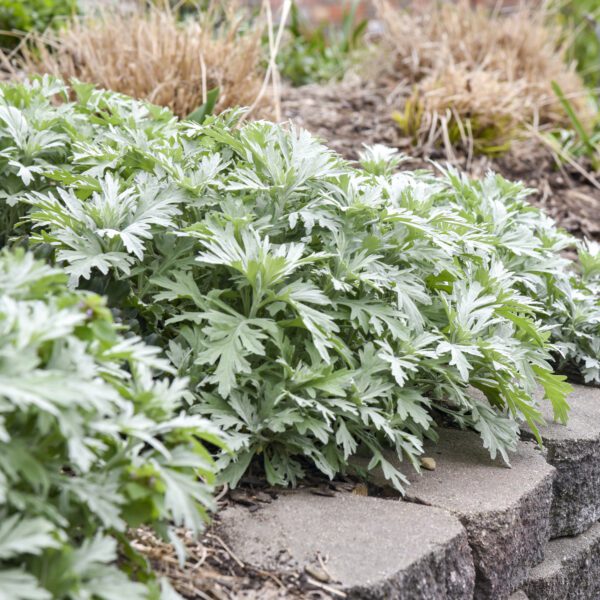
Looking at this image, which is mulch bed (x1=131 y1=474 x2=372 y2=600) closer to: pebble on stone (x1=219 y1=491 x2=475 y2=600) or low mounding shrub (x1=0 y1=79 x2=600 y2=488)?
pebble on stone (x1=219 y1=491 x2=475 y2=600)

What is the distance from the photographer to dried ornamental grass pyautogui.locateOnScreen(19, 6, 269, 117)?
14.1 feet

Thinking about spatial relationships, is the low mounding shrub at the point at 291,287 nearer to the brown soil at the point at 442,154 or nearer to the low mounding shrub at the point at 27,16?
the brown soil at the point at 442,154

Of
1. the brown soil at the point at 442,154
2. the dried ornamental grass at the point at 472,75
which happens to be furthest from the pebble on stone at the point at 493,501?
the dried ornamental grass at the point at 472,75

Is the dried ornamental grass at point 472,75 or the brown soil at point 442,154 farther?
the dried ornamental grass at point 472,75

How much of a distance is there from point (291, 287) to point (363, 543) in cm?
62

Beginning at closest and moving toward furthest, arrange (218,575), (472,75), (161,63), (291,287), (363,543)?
1. (218,575)
2. (363,543)
3. (291,287)
4. (161,63)
5. (472,75)

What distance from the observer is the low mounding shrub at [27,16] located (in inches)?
206

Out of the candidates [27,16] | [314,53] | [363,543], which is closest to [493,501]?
[363,543]

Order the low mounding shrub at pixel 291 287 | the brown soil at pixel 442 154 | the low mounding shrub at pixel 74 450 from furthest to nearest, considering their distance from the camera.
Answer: the brown soil at pixel 442 154 < the low mounding shrub at pixel 291 287 < the low mounding shrub at pixel 74 450

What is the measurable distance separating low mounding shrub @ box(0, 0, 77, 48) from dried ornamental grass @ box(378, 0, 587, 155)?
2.26 meters

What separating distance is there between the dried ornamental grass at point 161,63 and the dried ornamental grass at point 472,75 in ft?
3.53

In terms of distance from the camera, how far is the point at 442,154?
4.90 m

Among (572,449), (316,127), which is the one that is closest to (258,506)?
(572,449)

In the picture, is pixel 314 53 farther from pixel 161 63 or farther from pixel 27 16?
pixel 161 63
